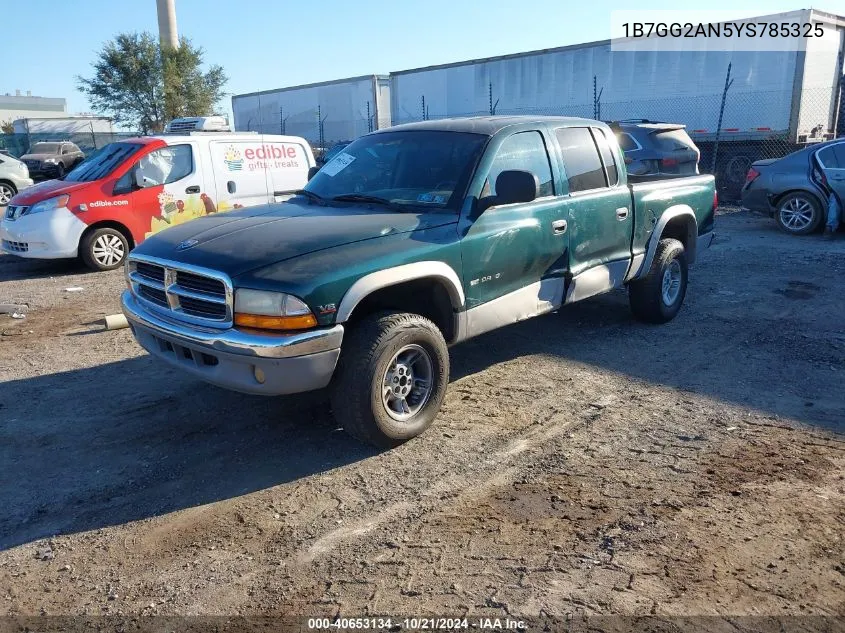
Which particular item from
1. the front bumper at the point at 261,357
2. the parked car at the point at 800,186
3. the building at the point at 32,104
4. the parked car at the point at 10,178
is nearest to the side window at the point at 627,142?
the parked car at the point at 800,186

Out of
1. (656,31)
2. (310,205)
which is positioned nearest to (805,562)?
(310,205)

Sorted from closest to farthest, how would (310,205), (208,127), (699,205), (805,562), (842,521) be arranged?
1. (805,562)
2. (842,521)
3. (310,205)
4. (699,205)
5. (208,127)

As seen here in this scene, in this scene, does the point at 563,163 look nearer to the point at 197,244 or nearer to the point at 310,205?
the point at 310,205

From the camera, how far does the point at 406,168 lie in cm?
494

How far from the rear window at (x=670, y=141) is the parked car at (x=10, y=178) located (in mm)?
15605

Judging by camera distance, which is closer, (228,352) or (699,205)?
(228,352)

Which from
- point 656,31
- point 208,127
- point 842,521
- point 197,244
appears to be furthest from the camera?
point 656,31

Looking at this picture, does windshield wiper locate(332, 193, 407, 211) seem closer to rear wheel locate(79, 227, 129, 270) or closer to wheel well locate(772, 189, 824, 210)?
rear wheel locate(79, 227, 129, 270)

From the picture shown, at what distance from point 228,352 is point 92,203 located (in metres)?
6.50

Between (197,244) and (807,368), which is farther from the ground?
(197,244)

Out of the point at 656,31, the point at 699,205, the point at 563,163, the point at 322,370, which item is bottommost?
the point at 322,370

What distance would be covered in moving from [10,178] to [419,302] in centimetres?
1741

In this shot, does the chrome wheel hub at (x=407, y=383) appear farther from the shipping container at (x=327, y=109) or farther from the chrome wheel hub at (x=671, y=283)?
the shipping container at (x=327, y=109)

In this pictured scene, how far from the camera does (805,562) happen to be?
3096 mm
